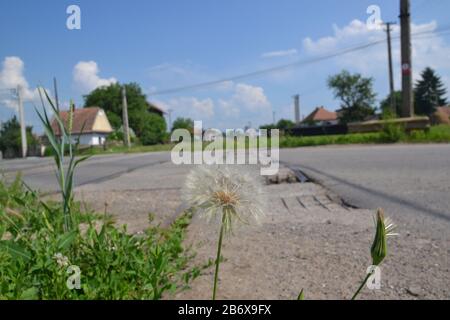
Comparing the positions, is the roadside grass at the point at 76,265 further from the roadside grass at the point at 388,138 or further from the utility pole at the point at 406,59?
the utility pole at the point at 406,59

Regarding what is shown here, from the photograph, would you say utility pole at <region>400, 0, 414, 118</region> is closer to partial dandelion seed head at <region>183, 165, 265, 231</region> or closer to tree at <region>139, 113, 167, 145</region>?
partial dandelion seed head at <region>183, 165, 265, 231</region>

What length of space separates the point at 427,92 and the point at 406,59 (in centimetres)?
7254

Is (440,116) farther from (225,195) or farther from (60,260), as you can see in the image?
(225,195)

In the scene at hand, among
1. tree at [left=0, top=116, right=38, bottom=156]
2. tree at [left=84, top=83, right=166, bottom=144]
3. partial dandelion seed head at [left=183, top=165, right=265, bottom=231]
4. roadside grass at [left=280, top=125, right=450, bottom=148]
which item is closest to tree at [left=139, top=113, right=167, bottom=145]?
tree at [left=84, top=83, right=166, bottom=144]

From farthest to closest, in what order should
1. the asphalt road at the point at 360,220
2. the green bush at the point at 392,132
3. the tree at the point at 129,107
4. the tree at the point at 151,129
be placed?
the tree at the point at 129,107 < the tree at the point at 151,129 < the green bush at the point at 392,132 < the asphalt road at the point at 360,220

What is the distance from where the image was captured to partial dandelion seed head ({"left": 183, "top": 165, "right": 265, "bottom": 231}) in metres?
0.85

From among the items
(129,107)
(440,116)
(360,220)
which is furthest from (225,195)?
(440,116)

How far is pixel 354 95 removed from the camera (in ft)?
256

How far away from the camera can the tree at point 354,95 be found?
7669cm

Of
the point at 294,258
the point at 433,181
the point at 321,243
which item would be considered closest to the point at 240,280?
the point at 294,258

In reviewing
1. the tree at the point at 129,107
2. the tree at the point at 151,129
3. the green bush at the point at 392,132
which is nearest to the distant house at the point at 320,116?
the tree at the point at 151,129

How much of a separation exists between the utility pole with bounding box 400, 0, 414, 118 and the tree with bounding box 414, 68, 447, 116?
6862 cm

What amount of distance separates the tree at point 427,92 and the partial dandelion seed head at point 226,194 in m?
86.9
